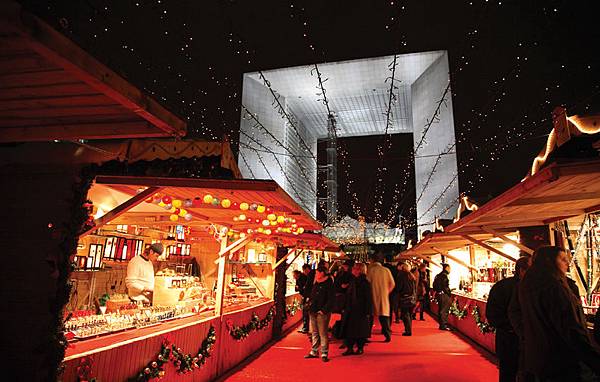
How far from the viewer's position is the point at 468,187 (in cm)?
1806

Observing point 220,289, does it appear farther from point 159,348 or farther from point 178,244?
point 178,244

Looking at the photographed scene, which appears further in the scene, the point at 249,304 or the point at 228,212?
the point at 249,304

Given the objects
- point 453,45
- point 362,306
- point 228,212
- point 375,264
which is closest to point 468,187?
point 453,45

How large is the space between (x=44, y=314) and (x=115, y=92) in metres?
2.43

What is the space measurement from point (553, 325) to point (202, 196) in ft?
13.1

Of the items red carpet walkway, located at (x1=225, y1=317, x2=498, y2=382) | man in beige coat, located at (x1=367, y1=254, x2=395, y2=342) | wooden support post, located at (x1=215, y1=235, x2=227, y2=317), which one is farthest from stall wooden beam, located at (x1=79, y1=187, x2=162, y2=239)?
man in beige coat, located at (x1=367, y1=254, x2=395, y2=342)

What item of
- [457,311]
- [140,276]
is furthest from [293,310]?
[140,276]

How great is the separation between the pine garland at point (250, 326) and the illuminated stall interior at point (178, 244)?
0.40 meters

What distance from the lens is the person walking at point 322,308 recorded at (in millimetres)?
7184

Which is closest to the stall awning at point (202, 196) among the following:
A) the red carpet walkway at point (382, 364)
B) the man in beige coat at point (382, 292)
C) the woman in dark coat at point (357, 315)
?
the woman in dark coat at point (357, 315)

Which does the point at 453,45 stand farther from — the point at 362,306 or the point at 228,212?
the point at 228,212

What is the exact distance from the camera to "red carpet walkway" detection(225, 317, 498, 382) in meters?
6.16

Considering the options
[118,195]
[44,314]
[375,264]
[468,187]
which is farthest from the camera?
[468,187]

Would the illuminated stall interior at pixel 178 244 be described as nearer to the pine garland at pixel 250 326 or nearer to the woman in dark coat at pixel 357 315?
the pine garland at pixel 250 326
